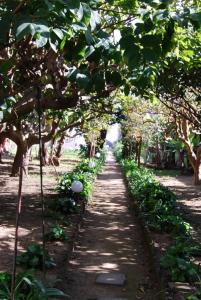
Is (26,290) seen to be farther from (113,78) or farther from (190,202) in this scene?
(190,202)

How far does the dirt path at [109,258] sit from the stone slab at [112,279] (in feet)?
0.24

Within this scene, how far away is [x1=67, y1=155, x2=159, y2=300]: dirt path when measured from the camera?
20.4 feet

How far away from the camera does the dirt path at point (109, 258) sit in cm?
622

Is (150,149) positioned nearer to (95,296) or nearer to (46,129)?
(46,129)

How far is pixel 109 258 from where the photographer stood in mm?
7988

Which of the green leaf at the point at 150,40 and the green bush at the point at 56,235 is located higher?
the green leaf at the point at 150,40

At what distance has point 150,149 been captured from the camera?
37688 millimetres

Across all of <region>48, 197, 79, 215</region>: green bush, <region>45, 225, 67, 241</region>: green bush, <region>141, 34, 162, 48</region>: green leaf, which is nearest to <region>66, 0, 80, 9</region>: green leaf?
<region>141, 34, 162, 48</region>: green leaf

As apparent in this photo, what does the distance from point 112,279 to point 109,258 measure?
132 centimetres

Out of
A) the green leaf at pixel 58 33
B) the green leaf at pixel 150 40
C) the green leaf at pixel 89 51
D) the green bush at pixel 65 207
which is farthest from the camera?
the green bush at pixel 65 207

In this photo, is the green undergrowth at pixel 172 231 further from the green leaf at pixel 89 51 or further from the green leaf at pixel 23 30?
the green leaf at pixel 23 30

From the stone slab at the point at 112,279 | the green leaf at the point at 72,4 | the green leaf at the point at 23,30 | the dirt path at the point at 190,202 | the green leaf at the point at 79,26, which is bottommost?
the stone slab at the point at 112,279

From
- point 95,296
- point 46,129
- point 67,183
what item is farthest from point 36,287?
point 46,129

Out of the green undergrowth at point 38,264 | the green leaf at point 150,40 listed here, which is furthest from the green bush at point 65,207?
the green leaf at point 150,40
